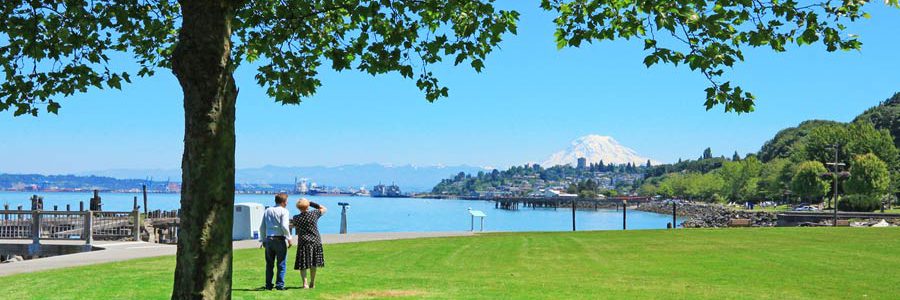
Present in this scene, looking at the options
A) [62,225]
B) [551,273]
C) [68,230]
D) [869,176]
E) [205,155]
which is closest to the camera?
[205,155]

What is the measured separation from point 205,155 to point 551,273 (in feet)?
37.8

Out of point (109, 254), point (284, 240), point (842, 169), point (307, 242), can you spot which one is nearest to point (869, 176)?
point (842, 169)

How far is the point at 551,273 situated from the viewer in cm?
1766

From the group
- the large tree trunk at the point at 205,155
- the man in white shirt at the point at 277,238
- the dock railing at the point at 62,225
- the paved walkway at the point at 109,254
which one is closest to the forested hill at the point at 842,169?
the paved walkway at the point at 109,254

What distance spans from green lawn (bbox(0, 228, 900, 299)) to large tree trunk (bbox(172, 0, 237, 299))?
5.58 m

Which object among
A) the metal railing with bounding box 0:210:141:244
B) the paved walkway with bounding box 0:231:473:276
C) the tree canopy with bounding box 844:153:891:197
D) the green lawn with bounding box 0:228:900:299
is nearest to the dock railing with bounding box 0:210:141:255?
the metal railing with bounding box 0:210:141:244

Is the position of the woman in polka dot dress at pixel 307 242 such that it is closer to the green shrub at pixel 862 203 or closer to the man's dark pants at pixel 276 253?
the man's dark pants at pixel 276 253

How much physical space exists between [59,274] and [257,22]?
937 cm

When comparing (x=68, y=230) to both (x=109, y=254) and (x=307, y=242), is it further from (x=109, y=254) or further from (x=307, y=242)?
(x=307, y=242)

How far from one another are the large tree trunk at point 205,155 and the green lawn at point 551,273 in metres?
5.58

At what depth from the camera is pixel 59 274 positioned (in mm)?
16922

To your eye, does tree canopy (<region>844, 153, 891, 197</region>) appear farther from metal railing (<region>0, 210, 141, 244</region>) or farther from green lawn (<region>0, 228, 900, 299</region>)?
metal railing (<region>0, 210, 141, 244</region>)

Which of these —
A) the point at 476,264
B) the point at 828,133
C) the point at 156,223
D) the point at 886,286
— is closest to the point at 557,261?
the point at 476,264

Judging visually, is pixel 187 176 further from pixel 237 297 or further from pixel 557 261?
pixel 557 261
